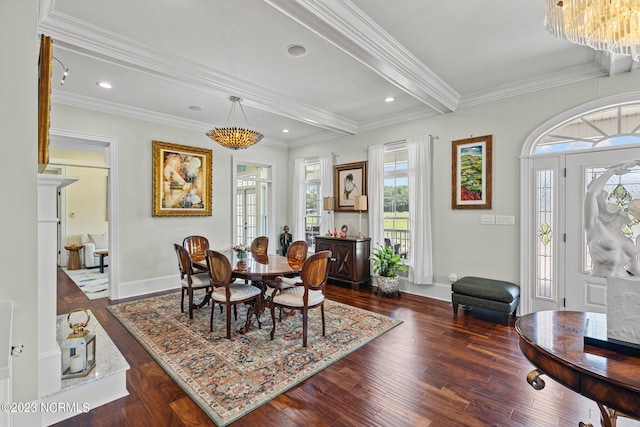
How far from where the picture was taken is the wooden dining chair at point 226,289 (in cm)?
305

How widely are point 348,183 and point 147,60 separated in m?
3.73

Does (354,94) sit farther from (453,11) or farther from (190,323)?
(190,323)

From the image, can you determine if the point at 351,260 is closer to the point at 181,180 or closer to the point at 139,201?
the point at 181,180

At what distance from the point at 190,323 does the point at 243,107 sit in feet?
10.4

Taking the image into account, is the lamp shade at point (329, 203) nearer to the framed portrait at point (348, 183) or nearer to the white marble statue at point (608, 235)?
the framed portrait at point (348, 183)

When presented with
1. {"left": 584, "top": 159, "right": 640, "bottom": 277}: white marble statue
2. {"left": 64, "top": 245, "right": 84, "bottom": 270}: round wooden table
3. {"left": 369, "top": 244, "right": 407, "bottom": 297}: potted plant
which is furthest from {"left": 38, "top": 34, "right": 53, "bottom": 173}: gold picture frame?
{"left": 64, "top": 245, "right": 84, "bottom": 270}: round wooden table

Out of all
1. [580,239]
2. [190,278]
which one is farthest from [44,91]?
[580,239]

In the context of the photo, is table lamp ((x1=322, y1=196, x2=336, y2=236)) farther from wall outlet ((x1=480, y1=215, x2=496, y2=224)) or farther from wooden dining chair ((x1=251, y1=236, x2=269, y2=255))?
wall outlet ((x1=480, y1=215, x2=496, y2=224))

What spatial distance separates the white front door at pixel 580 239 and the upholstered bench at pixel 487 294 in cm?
56

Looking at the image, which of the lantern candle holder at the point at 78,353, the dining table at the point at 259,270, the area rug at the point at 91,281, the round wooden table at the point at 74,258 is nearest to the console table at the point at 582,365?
the dining table at the point at 259,270

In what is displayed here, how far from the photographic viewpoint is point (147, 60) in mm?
3010

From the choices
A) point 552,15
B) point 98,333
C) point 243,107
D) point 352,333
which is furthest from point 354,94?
point 98,333

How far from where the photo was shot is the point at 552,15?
1.66 meters

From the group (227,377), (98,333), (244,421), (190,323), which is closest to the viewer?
(244,421)
